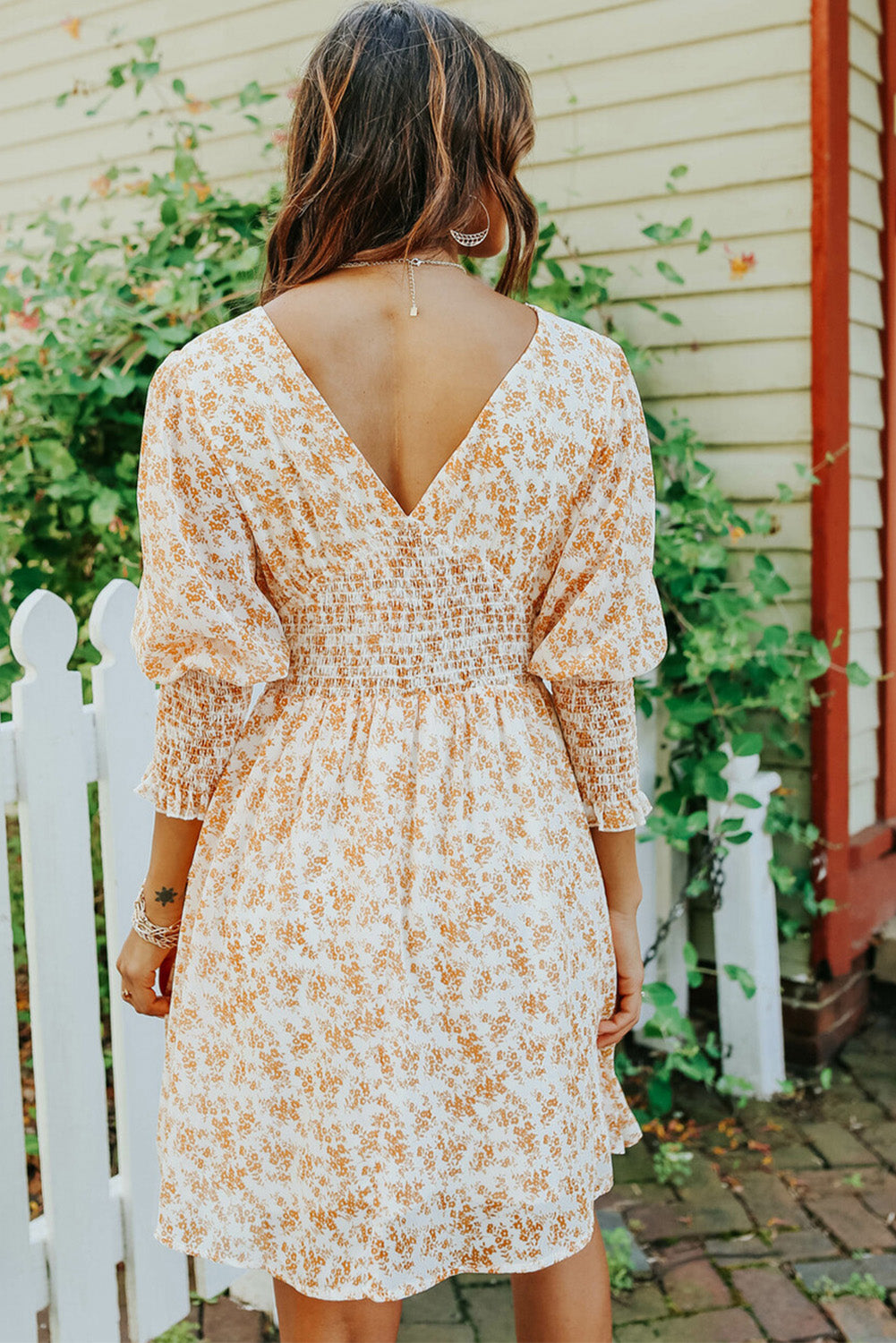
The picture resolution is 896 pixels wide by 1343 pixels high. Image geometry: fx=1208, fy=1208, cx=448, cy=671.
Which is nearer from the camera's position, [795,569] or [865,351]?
[795,569]

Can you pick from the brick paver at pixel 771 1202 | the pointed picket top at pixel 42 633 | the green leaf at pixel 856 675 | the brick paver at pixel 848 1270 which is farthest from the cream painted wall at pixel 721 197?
the pointed picket top at pixel 42 633

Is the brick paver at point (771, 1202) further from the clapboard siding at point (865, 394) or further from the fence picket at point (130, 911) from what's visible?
the fence picket at point (130, 911)

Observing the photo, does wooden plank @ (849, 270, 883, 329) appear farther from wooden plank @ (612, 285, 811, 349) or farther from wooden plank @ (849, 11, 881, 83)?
wooden plank @ (849, 11, 881, 83)

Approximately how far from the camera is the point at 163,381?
1.30m

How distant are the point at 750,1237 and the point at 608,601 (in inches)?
69.4

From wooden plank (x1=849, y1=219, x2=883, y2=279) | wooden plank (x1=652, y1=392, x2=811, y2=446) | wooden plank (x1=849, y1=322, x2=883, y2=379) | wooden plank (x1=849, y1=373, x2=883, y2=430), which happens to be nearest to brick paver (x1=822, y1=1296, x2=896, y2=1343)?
wooden plank (x1=652, y1=392, x2=811, y2=446)

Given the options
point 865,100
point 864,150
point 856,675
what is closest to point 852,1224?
point 856,675

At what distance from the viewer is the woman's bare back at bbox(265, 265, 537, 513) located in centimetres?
128

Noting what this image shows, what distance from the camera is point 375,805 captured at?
1.32 meters

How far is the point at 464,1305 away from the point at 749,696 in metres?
1.57

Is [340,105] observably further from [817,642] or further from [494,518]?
[817,642]

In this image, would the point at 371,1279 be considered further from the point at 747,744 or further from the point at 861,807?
the point at 861,807

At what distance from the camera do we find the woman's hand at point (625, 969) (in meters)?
1.56

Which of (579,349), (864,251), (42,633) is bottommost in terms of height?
(42,633)
